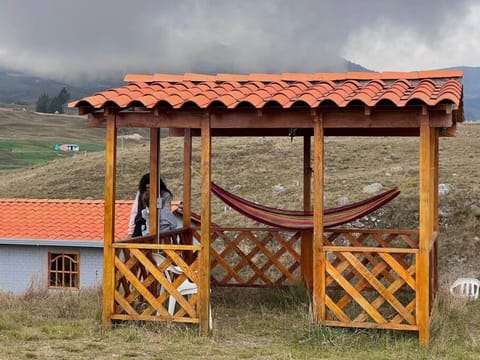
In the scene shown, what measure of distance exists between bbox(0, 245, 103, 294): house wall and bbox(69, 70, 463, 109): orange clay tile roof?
10.6 meters

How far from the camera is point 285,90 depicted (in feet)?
24.6

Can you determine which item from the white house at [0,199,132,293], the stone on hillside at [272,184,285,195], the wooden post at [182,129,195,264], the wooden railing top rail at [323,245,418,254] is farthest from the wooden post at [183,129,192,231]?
the stone on hillside at [272,184,285,195]

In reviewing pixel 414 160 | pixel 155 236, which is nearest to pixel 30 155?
pixel 414 160

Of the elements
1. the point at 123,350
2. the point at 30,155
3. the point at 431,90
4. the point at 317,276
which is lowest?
the point at 123,350

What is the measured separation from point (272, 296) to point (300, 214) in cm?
113

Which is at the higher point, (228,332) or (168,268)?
(168,268)

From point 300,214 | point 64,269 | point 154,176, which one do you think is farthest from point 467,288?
point 64,269

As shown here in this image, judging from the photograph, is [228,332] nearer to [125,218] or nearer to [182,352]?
[182,352]

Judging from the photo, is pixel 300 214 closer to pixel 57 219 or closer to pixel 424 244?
pixel 424 244

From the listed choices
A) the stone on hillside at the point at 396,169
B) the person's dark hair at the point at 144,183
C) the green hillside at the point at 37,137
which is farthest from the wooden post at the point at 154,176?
the green hillside at the point at 37,137

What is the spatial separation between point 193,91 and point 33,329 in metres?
2.90

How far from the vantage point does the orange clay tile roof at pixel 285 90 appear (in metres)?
6.96

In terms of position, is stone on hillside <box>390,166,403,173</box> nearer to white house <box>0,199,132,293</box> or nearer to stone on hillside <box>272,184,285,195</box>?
stone on hillside <box>272,184,285,195</box>

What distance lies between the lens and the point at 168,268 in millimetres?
7922
